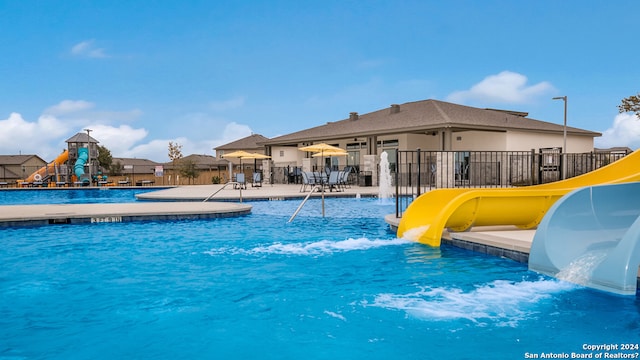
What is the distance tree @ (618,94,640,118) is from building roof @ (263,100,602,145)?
208 centimetres

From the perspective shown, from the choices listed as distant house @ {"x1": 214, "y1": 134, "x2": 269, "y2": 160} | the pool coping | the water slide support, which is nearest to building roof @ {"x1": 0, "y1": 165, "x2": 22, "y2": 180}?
distant house @ {"x1": 214, "y1": 134, "x2": 269, "y2": 160}

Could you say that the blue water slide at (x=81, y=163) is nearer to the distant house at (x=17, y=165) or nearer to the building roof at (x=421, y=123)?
the building roof at (x=421, y=123)

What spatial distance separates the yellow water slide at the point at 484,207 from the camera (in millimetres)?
7402

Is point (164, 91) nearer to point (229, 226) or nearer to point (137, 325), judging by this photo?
point (229, 226)

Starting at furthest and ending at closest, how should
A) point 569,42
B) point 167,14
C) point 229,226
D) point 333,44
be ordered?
1. point 333,44
2. point 167,14
3. point 569,42
4. point 229,226

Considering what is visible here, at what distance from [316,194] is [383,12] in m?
9.98

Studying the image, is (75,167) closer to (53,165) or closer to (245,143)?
(53,165)

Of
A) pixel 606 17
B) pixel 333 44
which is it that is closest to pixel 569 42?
pixel 606 17

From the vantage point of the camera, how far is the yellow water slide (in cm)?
740

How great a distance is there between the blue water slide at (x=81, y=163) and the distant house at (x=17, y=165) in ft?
98.4

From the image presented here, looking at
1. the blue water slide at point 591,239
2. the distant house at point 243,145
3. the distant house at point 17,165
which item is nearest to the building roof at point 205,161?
the distant house at point 243,145

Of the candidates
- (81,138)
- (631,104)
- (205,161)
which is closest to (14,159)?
(205,161)

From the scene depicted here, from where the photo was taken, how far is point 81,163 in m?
34.8

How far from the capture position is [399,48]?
24141 millimetres
